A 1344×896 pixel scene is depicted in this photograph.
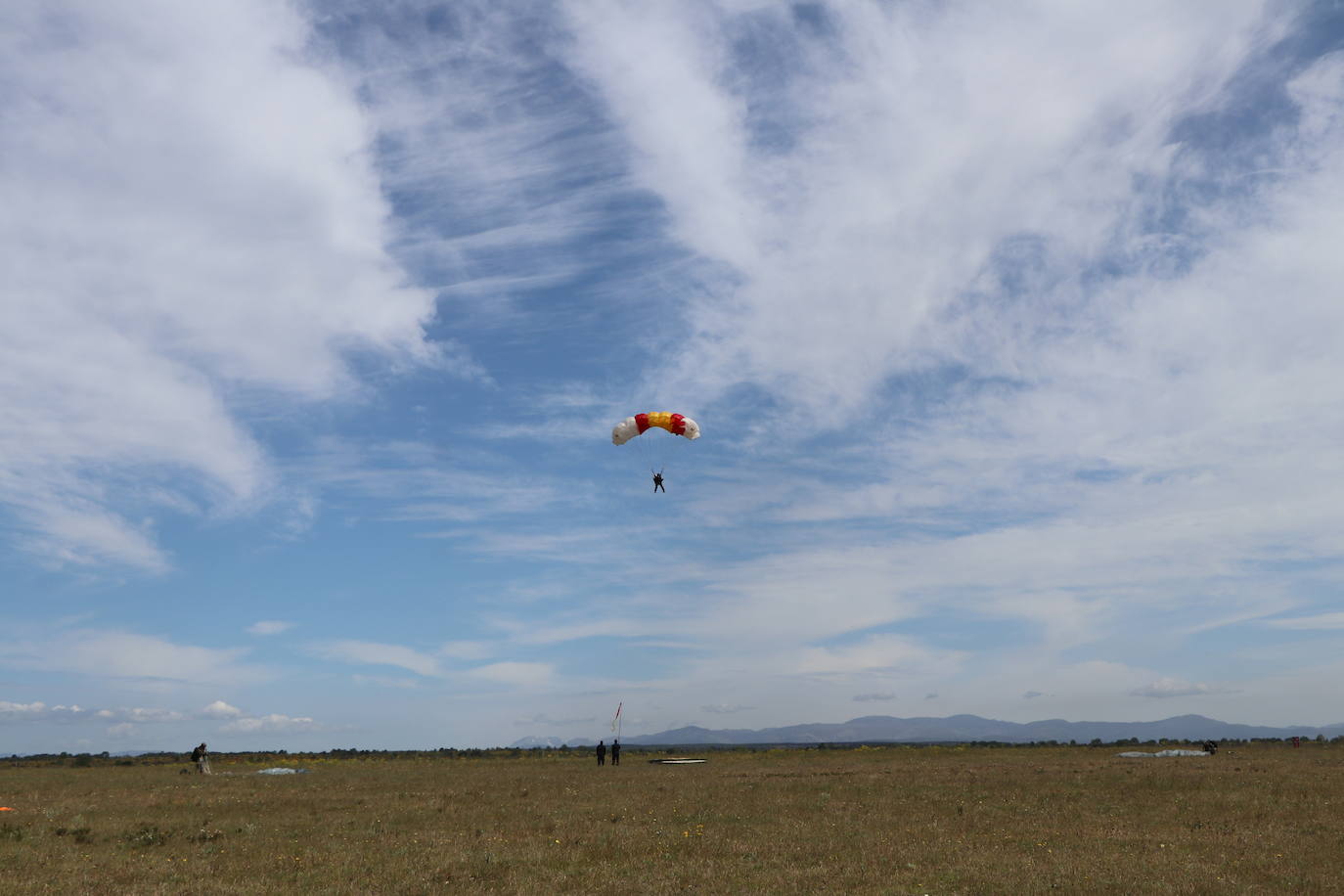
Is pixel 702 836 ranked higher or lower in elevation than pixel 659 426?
lower

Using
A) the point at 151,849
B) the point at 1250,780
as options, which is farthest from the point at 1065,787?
the point at 151,849

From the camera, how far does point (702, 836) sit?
24375 millimetres

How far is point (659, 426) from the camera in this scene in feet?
158

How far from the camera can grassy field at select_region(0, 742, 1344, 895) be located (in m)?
18.8

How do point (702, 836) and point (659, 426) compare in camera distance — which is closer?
point (702, 836)

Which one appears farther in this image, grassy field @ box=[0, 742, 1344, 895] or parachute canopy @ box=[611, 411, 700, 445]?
parachute canopy @ box=[611, 411, 700, 445]

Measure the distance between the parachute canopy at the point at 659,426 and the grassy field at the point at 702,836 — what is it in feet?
59.4

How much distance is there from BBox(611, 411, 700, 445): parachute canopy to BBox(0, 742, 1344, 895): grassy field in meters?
18.1

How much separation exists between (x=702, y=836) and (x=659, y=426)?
2690 centimetres

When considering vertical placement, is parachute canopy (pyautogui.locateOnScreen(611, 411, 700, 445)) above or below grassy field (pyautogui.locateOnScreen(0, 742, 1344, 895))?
above

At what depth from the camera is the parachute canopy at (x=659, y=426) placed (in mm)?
47844

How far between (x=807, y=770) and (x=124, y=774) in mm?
42535

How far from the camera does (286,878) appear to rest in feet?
63.7

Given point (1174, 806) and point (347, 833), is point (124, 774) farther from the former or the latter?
point (1174, 806)
